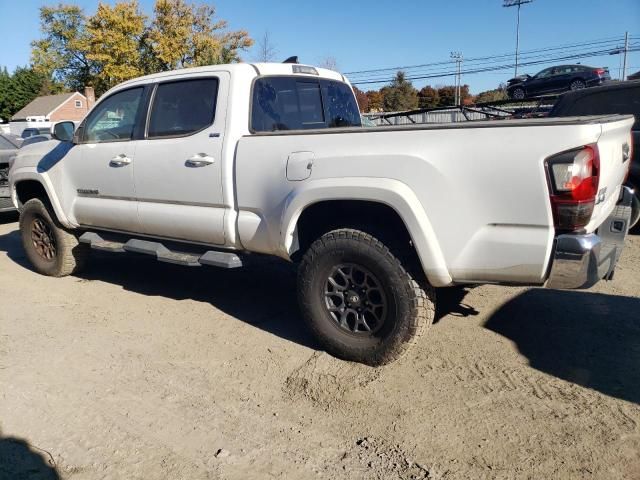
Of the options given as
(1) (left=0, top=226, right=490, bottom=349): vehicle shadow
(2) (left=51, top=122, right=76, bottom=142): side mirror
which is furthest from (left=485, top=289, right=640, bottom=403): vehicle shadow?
(2) (left=51, top=122, right=76, bottom=142): side mirror

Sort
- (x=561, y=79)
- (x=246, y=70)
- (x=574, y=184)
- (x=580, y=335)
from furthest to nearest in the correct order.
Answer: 1. (x=561, y=79)
2. (x=246, y=70)
3. (x=580, y=335)
4. (x=574, y=184)

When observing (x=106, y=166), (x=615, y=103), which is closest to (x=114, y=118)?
(x=106, y=166)

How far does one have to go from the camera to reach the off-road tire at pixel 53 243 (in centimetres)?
597

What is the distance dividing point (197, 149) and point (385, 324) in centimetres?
199

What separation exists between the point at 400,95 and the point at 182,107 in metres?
40.1

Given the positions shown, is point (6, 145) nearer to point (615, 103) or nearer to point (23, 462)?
point (23, 462)

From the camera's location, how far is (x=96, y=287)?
592cm

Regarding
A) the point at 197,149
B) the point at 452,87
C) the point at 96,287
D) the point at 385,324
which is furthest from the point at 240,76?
the point at 452,87

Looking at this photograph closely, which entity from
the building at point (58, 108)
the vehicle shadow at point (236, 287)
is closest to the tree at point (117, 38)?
the building at point (58, 108)

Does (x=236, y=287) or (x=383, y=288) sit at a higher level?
(x=383, y=288)

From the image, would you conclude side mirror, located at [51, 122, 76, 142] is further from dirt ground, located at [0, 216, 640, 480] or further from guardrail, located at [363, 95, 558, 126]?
guardrail, located at [363, 95, 558, 126]

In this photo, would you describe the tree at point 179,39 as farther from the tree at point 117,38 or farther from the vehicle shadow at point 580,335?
the vehicle shadow at point 580,335

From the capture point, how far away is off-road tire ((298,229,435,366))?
3.50 m

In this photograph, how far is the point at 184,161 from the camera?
4441mm
